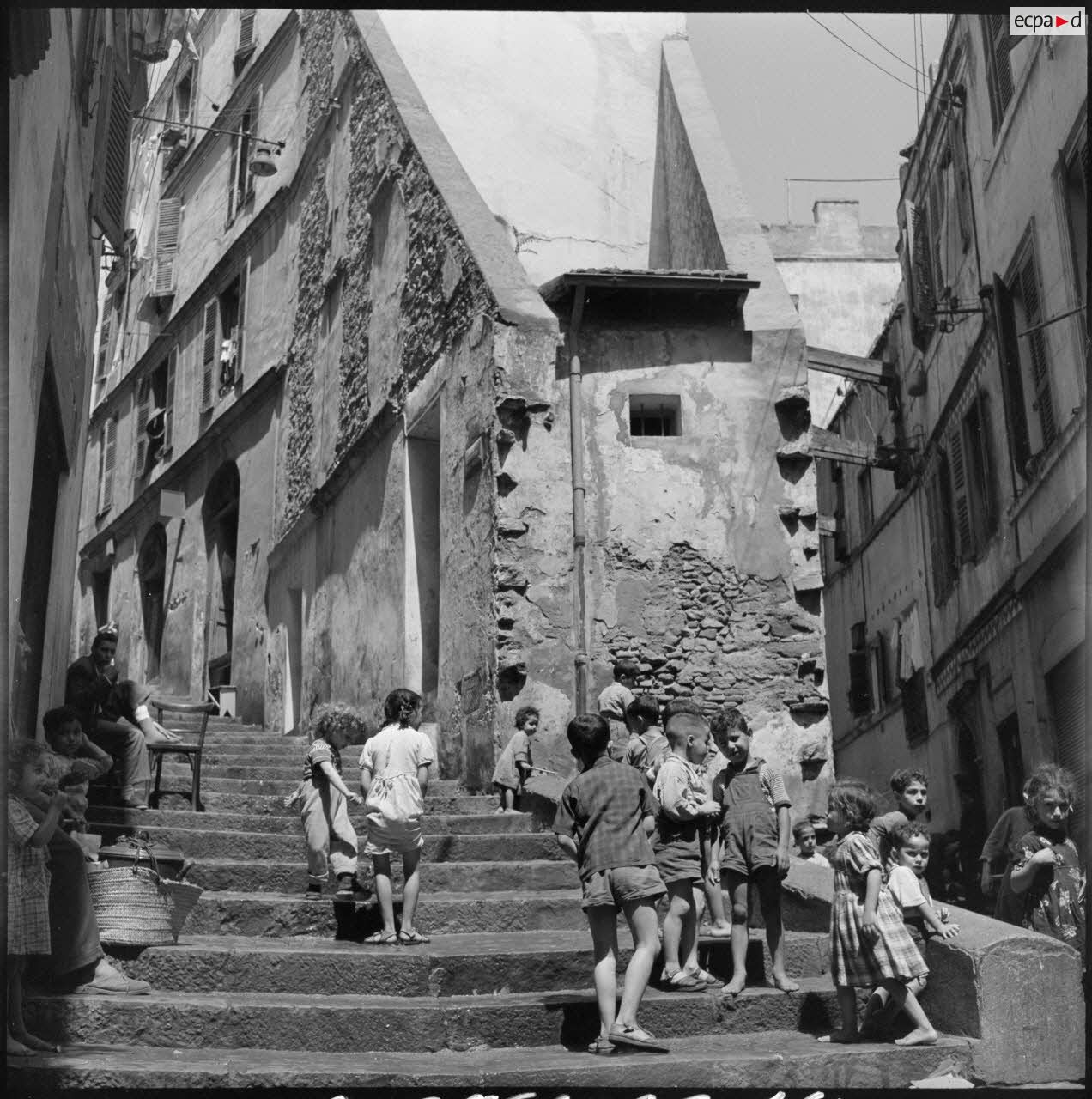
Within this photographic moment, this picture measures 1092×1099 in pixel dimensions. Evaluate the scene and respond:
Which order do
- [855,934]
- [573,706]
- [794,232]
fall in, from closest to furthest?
1. [855,934]
2. [573,706]
3. [794,232]

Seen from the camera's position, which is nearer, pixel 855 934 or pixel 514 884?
pixel 855 934

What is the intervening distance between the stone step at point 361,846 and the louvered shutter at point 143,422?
1710cm

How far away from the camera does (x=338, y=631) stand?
53.7 feet

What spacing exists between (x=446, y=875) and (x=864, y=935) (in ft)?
9.53

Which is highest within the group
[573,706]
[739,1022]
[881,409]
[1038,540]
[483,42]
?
[483,42]

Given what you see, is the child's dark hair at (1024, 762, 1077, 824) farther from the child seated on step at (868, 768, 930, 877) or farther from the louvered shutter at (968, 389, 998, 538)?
the louvered shutter at (968, 389, 998, 538)

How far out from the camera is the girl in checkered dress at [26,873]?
5746 mm

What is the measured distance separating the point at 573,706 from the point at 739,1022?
18.0 ft

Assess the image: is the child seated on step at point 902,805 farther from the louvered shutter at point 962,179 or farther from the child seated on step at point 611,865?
the louvered shutter at point 962,179

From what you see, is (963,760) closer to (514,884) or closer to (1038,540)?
(1038,540)

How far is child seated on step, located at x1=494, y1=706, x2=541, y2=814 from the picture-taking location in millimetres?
10414

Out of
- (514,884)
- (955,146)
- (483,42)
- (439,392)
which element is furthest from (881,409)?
(514,884)

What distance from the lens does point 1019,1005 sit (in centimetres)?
607

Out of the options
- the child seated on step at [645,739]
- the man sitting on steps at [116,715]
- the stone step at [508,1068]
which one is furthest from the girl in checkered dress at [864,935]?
the man sitting on steps at [116,715]
